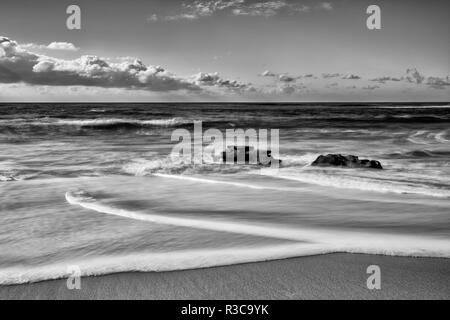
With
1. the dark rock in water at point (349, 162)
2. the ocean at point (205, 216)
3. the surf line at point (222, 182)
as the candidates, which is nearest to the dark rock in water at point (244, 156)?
→ the ocean at point (205, 216)

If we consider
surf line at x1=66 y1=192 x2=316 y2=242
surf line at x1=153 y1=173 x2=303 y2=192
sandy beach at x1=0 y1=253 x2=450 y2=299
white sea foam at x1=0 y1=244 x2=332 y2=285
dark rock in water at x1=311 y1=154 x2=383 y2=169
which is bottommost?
sandy beach at x1=0 y1=253 x2=450 y2=299

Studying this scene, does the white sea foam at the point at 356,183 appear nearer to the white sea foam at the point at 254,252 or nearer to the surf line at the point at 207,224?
the white sea foam at the point at 254,252

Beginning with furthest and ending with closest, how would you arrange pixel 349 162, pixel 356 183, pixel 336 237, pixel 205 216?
pixel 349 162 < pixel 356 183 < pixel 205 216 < pixel 336 237

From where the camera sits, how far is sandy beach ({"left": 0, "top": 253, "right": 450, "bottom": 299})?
7.75ft

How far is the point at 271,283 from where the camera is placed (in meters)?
2.49

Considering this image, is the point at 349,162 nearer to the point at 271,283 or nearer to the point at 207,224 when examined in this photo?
the point at 207,224

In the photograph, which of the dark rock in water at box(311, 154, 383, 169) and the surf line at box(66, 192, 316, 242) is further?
the dark rock in water at box(311, 154, 383, 169)

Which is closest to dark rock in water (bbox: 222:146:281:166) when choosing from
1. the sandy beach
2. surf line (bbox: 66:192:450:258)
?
surf line (bbox: 66:192:450:258)

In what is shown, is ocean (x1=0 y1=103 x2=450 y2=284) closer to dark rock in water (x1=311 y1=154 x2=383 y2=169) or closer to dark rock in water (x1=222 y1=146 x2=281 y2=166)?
dark rock in water (x1=311 y1=154 x2=383 y2=169)

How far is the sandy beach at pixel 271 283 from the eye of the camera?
7.75 ft

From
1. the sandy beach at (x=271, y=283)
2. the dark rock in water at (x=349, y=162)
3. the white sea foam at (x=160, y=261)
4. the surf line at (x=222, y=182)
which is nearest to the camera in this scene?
the sandy beach at (x=271, y=283)

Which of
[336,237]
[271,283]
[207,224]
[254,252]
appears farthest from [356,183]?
[271,283]

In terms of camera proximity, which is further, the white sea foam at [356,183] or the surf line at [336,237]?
the white sea foam at [356,183]
